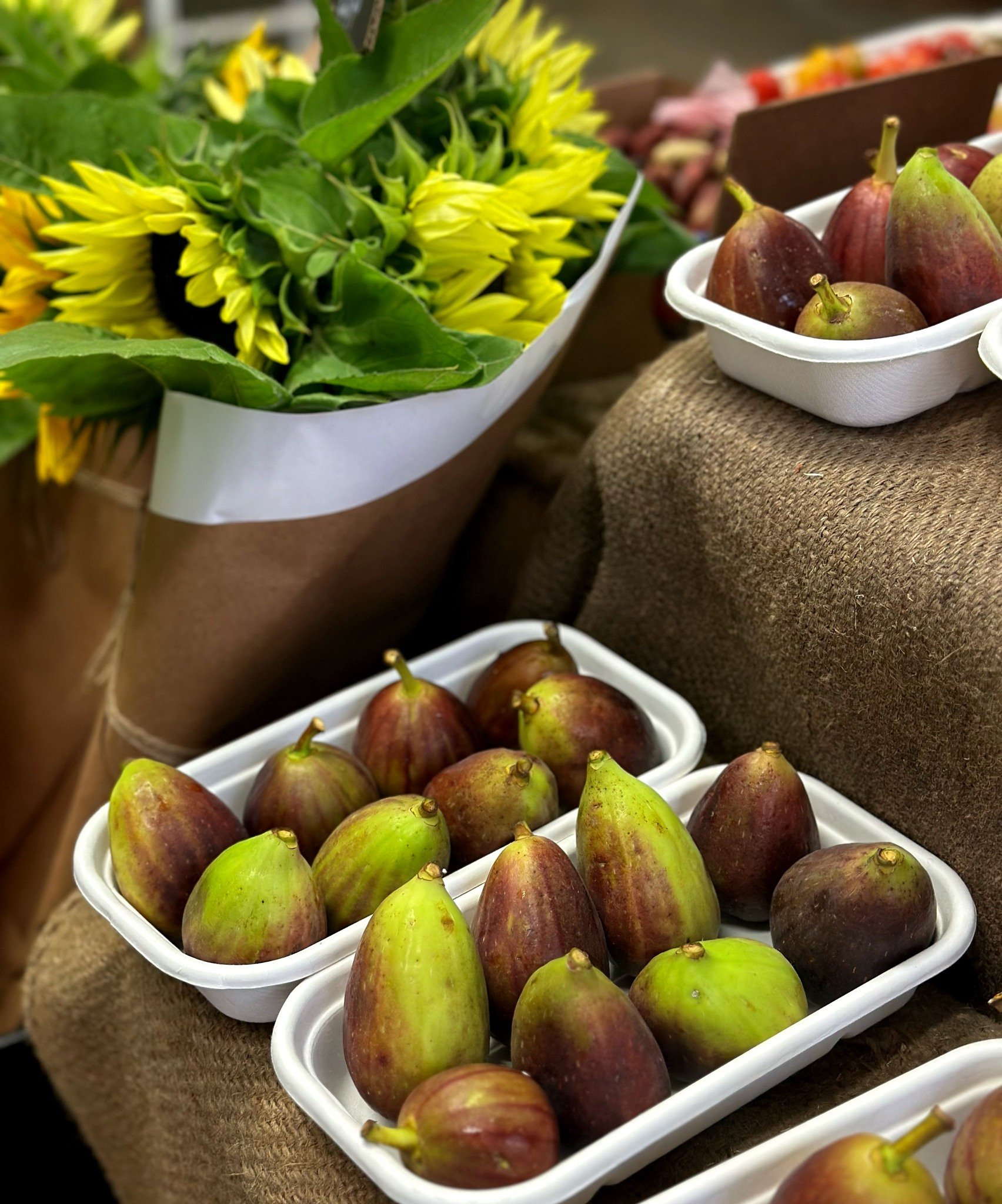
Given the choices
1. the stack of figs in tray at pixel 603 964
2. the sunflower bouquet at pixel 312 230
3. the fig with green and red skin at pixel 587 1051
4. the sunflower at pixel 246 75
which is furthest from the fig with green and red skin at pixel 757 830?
the sunflower at pixel 246 75

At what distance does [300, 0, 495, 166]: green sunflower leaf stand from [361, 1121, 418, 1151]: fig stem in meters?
0.46

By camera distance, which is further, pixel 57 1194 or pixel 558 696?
pixel 57 1194

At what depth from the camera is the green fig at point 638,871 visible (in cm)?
46

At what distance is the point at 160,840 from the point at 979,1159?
316 millimetres

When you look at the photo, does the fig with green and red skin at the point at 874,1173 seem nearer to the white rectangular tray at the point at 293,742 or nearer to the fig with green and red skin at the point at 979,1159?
the fig with green and red skin at the point at 979,1159

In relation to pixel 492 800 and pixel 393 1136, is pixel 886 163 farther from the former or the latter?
pixel 393 1136

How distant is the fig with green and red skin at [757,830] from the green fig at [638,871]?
0.02 m

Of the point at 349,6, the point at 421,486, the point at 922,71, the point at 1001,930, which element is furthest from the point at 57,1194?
the point at 922,71

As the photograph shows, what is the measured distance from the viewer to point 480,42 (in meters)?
0.73

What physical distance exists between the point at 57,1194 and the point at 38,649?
371mm

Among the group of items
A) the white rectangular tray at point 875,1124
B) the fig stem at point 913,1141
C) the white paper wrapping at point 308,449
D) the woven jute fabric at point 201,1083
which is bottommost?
the woven jute fabric at point 201,1083

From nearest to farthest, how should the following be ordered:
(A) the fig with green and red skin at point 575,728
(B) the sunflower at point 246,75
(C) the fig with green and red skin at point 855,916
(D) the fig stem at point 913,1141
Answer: (D) the fig stem at point 913,1141
(C) the fig with green and red skin at point 855,916
(A) the fig with green and red skin at point 575,728
(B) the sunflower at point 246,75

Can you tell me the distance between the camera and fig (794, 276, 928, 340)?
494 mm

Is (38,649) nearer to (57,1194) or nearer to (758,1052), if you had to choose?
(57,1194)
